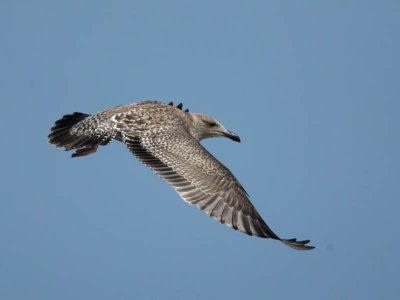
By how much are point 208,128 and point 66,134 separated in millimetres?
2361

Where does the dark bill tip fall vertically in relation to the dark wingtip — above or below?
above

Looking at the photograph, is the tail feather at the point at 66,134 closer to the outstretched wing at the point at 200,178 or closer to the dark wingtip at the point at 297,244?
the outstretched wing at the point at 200,178

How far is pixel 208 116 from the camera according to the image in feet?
44.5

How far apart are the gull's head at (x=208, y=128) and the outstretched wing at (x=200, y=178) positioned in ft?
5.20

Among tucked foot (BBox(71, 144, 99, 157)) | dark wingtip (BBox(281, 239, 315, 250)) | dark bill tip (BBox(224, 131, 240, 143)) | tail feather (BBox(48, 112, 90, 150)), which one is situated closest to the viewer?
dark wingtip (BBox(281, 239, 315, 250))

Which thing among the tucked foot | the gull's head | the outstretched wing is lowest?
the tucked foot

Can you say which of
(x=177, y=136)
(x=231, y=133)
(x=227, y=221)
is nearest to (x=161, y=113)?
(x=177, y=136)

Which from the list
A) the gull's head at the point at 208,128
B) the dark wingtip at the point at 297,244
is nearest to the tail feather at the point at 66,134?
the gull's head at the point at 208,128

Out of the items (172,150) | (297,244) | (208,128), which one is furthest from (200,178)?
(208,128)

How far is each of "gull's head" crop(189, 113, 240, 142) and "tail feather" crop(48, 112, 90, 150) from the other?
5.70 feet

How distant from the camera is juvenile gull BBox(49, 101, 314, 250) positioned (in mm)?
10672

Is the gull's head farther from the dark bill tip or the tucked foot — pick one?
the tucked foot

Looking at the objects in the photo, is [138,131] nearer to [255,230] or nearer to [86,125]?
[86,125]

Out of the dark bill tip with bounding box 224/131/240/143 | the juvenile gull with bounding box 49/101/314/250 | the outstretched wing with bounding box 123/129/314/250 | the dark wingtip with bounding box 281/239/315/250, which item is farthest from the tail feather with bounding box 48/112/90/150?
the dark wingtip with bounding box 281/239/315/250
